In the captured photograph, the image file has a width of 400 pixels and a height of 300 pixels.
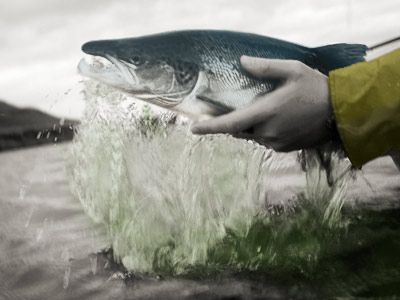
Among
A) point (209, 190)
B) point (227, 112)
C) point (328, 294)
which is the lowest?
point (328, 294)

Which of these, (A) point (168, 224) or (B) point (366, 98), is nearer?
(B) point (366, 98)

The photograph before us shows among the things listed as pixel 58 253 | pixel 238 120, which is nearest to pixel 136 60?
pixel 238 120

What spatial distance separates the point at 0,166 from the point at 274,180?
0.37m

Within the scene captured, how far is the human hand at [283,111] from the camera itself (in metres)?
0.83

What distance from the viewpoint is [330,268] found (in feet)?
2.92

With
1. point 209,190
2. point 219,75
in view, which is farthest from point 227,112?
point 209,190

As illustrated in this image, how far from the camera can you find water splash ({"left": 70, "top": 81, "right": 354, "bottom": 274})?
2.99 ft

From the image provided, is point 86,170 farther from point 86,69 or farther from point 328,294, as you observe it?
point 328,294

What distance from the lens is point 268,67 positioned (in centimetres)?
85

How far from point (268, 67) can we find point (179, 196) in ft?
0.71

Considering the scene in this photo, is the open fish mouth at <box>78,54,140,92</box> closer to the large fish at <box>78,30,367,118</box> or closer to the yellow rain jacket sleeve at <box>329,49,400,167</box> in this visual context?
the large fish at <box>78,30,367,118</box>

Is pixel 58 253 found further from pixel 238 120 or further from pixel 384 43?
pixel 384 43

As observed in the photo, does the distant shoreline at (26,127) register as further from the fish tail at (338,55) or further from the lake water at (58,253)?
the fish tail at (338,55)

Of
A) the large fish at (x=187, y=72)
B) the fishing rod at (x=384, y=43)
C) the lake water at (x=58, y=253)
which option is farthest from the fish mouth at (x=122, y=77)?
the fishing rod at (x=384, y=43)
